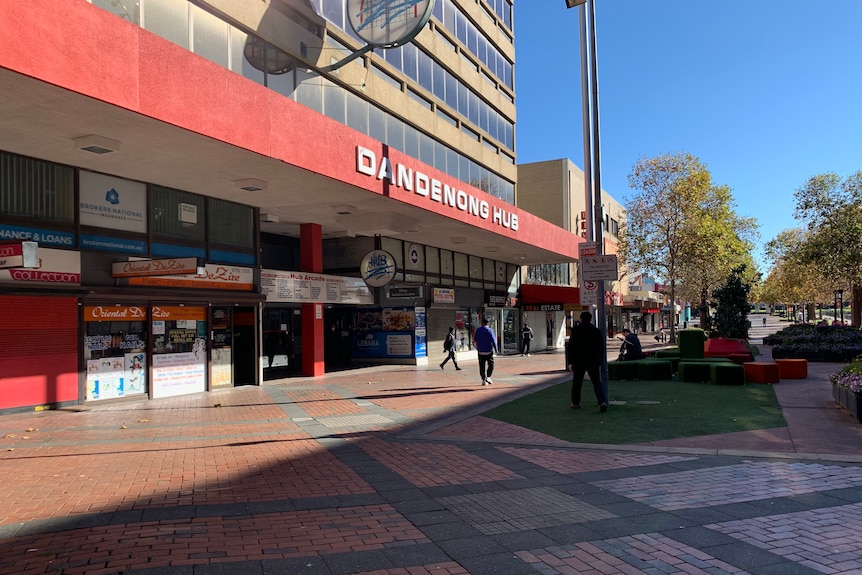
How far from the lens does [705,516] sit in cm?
521

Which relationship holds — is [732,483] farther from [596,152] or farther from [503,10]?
[503,10]

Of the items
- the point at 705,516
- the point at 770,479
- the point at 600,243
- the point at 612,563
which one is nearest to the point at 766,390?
the point at 600,243

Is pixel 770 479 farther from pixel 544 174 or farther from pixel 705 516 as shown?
pixel 544 174

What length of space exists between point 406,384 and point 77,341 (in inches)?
308

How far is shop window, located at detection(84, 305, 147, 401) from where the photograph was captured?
12.2 meters

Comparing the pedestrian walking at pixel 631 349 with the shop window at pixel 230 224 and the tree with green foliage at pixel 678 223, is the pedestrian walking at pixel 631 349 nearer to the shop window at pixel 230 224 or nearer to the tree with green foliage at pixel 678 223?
the shop window at pixel 230 224

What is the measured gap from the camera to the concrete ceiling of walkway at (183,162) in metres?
8.72

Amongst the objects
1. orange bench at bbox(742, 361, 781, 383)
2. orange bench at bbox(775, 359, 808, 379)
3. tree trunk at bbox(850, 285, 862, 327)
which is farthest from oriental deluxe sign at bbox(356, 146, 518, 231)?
tree trunk at bbox(850, 285, 862, 327)

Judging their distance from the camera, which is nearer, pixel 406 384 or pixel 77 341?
pixel 77 341

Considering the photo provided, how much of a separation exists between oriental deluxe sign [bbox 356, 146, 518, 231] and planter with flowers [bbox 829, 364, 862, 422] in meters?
10.00

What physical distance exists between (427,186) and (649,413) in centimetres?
896

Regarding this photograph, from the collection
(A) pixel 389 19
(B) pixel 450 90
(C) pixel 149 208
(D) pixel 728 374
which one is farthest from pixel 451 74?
(D) pixel 728 374

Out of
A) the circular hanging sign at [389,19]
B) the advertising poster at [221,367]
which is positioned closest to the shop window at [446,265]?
the advertising poster at [221,367]

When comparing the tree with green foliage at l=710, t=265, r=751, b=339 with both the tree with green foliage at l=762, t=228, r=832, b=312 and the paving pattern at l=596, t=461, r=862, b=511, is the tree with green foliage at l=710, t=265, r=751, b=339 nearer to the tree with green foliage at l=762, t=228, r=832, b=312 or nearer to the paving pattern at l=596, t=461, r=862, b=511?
the tree with green foliage at l=762, t=228, r=832, b=312
